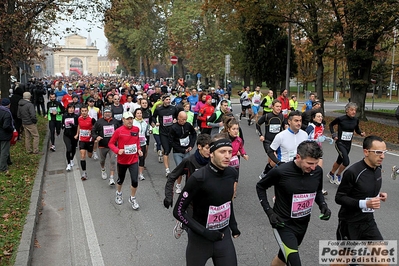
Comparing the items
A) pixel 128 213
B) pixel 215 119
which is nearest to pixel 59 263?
pixel 128 213

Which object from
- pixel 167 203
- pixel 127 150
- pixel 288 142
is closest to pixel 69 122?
pixel 127 150

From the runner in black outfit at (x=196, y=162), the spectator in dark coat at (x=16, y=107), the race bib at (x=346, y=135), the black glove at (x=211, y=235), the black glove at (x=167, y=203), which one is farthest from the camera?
the spectator in dark coat at (x=16, y=107)

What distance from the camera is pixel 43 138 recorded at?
15422 millimetres

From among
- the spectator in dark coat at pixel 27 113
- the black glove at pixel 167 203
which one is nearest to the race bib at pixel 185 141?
the black glove at pixel 167 203

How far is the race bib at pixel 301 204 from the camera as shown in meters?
4.12

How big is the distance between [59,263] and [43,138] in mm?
10934

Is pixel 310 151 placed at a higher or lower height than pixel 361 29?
lower

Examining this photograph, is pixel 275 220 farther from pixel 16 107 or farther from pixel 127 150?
pixel 16 107

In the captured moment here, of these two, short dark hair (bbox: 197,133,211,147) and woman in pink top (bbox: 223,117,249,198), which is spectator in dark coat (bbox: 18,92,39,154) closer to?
woman in pink top (bbox: 223,117,249,198)

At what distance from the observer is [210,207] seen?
384 centimetres

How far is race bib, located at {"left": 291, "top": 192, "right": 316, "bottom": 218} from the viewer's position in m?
4.12

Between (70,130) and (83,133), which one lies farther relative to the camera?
(70,130)

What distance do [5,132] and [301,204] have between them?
26.9 feet

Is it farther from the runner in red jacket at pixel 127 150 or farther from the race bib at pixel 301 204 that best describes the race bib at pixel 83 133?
the race bib at pixel 301 204
